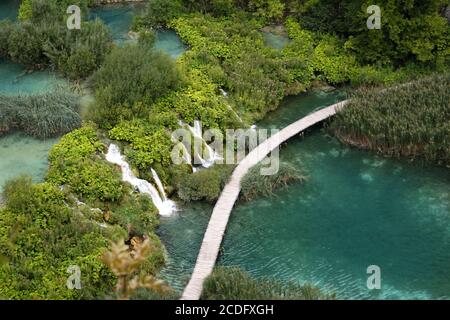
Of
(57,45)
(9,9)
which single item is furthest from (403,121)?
(9,9)

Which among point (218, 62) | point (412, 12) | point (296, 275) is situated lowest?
point (296, 275)

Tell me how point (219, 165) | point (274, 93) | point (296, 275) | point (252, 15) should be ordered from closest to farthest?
1. point (296, 275)
2. point (219, 165)
3. point (274, 93)
4. point (252, 15)

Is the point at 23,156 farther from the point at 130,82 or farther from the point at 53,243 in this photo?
the point at 53,243

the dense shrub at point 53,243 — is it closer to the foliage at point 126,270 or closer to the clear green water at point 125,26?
the foliage at point 126,270

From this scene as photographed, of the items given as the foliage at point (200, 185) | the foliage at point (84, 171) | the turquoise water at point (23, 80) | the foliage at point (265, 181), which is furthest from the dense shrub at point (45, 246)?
the turquoise water at point (23, 80)
